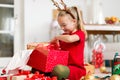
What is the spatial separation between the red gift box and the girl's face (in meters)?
0.17

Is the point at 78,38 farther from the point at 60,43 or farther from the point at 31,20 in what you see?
the point at 31,20

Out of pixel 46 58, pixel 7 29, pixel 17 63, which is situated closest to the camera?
pixel 46 58

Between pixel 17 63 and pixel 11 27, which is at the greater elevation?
pixel 11 27

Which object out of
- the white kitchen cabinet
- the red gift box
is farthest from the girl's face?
the white kitchen cabinet

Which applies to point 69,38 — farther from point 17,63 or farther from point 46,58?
point 17,63

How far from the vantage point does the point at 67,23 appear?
1409 mm

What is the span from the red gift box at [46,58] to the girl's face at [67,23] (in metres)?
0.17

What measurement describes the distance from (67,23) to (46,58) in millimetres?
281

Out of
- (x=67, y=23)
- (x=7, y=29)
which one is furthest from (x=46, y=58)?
(x=7, y=29)

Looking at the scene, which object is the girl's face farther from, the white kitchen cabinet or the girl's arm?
the white kitchen cabinet

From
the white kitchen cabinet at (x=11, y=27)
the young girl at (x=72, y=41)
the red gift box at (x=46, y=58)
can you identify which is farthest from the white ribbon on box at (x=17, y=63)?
the white kitchen cabinet at (x=11, y=27)

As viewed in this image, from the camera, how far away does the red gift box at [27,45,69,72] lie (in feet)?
4.07

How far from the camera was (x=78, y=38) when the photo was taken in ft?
4.48

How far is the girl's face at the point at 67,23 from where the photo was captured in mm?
1396
